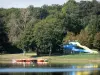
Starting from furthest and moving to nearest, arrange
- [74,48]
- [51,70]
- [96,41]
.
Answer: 1. [74,48]
2. [96,41]
3. [51,70]

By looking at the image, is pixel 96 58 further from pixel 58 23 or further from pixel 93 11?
pixel 93 11

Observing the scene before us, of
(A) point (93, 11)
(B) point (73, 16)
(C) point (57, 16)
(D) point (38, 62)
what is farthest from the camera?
(A) point (93, 11)

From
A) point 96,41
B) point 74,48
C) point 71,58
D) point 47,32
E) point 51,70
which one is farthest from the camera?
point 74,48

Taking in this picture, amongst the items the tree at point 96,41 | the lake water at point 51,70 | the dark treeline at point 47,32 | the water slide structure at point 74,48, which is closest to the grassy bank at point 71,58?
the dark treeline at point 47,32

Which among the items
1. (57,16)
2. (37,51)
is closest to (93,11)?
(57,16)

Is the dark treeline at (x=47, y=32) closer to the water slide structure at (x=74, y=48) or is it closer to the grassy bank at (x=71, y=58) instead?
the water slide structure at (x=74, y=48)

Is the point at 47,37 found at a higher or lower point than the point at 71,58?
higher

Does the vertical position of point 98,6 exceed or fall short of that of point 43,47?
it exceeds it

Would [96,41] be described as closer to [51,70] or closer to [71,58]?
[71,58]

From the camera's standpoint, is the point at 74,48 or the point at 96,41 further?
the point at 74,48

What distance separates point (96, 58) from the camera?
315ft

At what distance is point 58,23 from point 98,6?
30.3 metres

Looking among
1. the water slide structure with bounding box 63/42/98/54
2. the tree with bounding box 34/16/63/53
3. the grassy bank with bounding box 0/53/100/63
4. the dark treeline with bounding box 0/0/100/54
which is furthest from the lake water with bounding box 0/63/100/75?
the water slide structure with bounding box 63/42/98/54

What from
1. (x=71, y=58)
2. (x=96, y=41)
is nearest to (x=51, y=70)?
(x=71, y=58)
